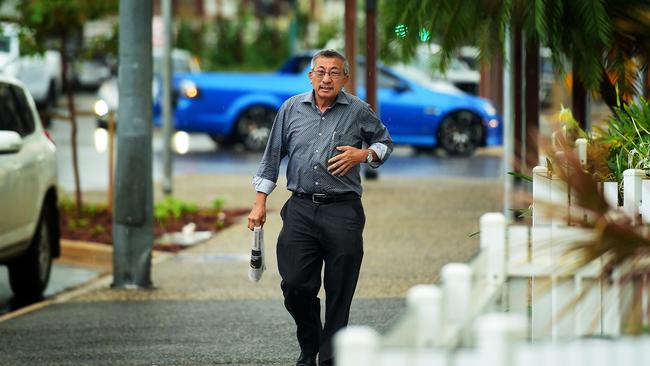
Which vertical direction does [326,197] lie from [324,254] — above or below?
above

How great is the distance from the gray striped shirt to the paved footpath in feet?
4.15

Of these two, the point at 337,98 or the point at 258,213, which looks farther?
the point at 258,213

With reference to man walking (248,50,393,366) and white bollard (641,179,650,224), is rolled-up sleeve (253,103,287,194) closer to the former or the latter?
man walking (248,50,393,366)

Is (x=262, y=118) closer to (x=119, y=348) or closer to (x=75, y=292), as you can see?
(x=75, y=292)

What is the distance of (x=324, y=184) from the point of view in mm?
7266

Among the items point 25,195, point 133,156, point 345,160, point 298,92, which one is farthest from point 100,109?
point 298,92

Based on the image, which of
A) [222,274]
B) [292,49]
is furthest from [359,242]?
[292,49]

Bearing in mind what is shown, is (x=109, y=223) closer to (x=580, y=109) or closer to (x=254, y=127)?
(x=580, y=109)

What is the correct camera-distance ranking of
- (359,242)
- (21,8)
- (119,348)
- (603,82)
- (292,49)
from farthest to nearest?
(292,49) → (21,8) → (119,348) → (603,82) → (359,242)

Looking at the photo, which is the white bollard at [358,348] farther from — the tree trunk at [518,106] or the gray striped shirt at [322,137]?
the tree trunk at [518,106]

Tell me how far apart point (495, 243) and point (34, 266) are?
23.3ft

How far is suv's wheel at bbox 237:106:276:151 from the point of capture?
26312mm

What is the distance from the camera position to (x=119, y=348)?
29.0ft

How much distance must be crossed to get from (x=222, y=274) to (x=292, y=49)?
101ft
